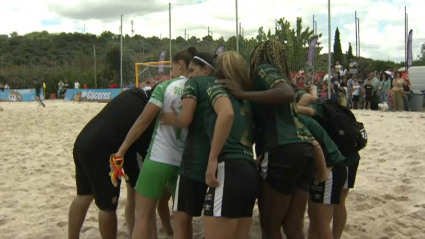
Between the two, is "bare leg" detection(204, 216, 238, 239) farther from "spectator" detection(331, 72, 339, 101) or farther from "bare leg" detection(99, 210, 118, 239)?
"spectator" detection(331, 72, 339, 101)

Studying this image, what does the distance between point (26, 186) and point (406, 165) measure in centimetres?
527

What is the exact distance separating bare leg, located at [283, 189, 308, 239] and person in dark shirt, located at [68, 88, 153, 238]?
47.6 inches

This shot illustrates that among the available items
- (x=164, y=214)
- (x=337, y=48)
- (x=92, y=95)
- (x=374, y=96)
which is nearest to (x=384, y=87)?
(x=374, y=96)

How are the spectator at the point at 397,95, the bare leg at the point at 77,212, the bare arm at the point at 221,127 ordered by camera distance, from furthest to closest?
the spectator at the point at 397,95 → the bare leg at the point at 77,212 → the bare arm at the point at 221,127

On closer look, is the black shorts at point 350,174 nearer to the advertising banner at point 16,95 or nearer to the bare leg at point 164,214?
the bare leg at point 164,214

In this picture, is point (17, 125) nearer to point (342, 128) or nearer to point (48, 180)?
point (48, 180)

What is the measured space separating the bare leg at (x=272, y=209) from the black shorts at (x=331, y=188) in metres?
0.38

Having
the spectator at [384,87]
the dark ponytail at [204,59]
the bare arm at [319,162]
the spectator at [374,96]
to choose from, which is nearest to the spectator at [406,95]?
the spectator at [384,87]

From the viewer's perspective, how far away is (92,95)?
28.6 meters

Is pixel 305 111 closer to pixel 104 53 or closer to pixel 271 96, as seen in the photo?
pixel 271 96

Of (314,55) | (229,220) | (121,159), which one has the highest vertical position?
(314,55)

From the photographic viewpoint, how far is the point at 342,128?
3.26 m

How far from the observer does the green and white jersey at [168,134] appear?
3047 millimetres

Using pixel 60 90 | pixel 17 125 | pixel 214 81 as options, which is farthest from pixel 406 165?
pixel 60 90
